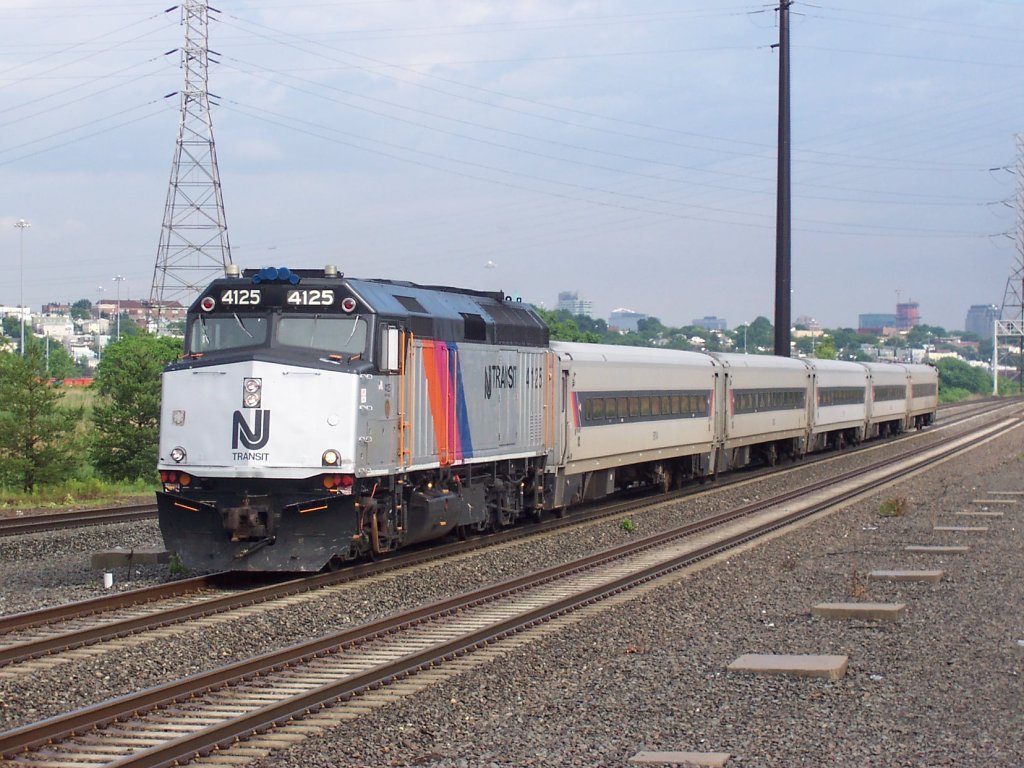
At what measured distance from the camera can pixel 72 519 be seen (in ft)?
70.9

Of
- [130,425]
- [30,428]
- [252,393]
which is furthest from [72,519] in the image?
[130,425]

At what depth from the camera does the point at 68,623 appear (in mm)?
12477

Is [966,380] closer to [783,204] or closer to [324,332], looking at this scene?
[783,204]

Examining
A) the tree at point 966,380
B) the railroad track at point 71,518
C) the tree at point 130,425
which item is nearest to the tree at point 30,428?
the tree at point 130,425

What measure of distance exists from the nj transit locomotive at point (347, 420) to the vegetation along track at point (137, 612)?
365 mm

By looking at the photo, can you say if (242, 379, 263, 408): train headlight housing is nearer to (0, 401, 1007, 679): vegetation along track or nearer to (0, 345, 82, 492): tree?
(0, 401, 1007, 679): vegetation along track

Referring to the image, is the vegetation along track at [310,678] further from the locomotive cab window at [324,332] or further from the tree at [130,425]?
the tree at [130,425]

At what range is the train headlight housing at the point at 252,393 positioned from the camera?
14.5 metres

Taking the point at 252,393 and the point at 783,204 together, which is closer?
the point at 252,393

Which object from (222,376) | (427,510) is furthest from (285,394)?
(427,510)

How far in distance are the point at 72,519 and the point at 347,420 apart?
940 centimetres

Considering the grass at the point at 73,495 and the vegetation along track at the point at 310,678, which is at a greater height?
the vegetation along track at the point at 310,678

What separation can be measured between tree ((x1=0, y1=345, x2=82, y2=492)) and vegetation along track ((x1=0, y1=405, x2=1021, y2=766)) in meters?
16.3

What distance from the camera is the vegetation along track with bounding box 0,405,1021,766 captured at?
8211mm
